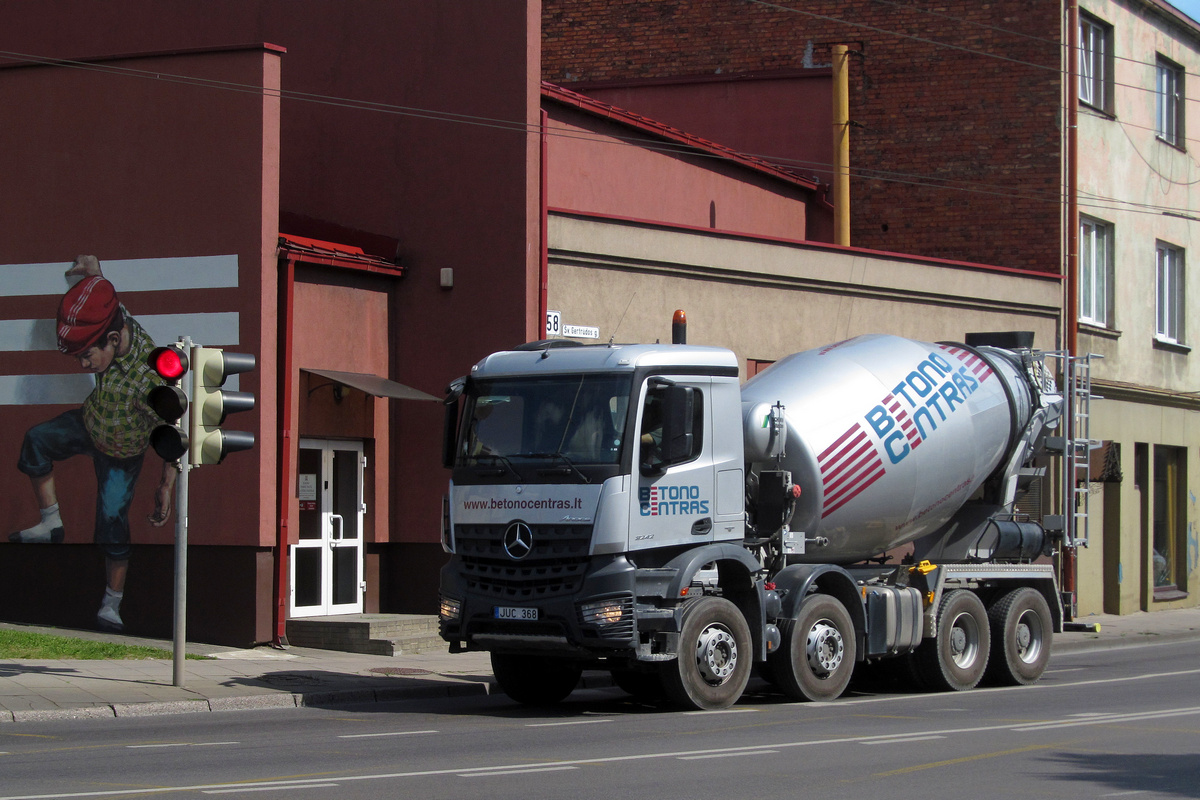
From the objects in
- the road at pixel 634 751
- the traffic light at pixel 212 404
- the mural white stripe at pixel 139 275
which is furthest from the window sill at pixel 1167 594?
the traffic light at pixel 212 404

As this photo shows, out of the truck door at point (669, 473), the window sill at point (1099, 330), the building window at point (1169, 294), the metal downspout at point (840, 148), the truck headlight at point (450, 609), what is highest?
the metal downspout at point (840, 148)

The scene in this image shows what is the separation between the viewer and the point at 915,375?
1509cm

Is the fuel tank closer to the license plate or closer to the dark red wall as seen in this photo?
the license plate

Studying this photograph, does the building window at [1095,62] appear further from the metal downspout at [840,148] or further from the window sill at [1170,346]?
the window sill at [1170,346]

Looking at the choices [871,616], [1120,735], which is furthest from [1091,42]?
[1120,735]

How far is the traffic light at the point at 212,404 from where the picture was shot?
43.9 feet

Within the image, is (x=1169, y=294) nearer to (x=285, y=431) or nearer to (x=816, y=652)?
(x=816, y=652)

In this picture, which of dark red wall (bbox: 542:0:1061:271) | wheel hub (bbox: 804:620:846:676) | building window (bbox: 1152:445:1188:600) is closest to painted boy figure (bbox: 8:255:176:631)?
wheel hub (bbox: 804:620:846:676)

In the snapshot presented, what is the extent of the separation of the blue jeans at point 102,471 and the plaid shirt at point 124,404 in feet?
0.37

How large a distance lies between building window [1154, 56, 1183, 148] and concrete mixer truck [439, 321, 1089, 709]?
16.3 meters

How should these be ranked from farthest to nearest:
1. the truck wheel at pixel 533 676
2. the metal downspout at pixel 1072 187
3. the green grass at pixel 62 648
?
the metal downspout at pixel 1072 187
the green grass at pixel 62 648
the truck wheel at pixel 533 676

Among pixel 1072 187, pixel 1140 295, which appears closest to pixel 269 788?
pixel 1072 187

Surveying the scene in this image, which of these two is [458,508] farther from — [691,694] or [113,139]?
[113,139]

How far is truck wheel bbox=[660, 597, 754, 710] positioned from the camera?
1238 cm
